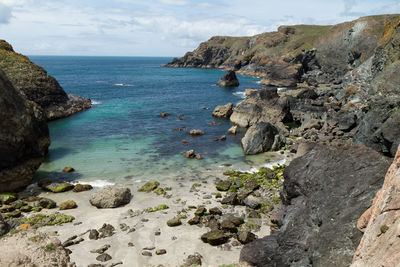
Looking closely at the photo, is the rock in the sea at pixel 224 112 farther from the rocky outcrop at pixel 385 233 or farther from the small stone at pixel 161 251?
the rocky outcrop at pixel 385 233

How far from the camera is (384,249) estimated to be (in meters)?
8.50

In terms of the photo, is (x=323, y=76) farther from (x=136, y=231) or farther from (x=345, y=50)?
(x=136, y=231)

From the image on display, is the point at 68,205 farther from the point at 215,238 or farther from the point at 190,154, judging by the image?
the point at 190,154

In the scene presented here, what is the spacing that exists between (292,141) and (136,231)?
103 ft

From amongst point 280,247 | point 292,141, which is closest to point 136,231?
point 280,247

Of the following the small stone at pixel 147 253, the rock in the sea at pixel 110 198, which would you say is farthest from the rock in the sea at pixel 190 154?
the small stone at pixel 147 253

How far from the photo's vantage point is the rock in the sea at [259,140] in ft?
139

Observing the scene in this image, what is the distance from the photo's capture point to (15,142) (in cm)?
3109

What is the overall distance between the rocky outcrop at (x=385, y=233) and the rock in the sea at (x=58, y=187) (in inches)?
1126

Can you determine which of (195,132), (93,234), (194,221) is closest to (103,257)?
(93,234)

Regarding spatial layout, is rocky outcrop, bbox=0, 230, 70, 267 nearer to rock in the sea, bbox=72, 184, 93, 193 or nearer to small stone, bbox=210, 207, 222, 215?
small stone, bbox=210, 207, 222, 215

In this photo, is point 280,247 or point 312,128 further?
point 312,128

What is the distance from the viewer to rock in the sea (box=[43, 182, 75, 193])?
30.5 metres

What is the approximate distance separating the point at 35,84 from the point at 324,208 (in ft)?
220
